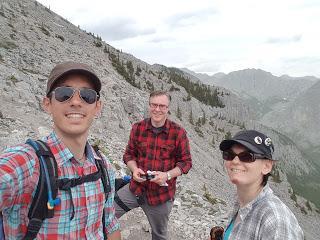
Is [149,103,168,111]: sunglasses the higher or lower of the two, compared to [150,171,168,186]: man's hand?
higher

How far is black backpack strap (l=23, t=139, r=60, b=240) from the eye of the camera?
251cm

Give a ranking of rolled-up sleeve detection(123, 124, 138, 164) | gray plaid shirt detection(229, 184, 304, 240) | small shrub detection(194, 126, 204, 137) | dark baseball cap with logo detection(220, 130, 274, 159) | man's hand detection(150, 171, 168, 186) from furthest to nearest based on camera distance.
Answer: small shrub detection(194, 126, 204, 137)
rolled-up sleeve detection(123, 124, 138, 164)
man's hand detection(150, 171, 168, 186)
dark baseball cap with logo detection(220, 130, 274, 159)
gray plaid shirt detection(229, 184, 304, 240)

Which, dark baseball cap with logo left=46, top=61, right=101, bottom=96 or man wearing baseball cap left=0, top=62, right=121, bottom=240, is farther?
dark baseball cap with logo left=46, top=61, right=101, bottom=96

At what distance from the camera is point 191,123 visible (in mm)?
33594

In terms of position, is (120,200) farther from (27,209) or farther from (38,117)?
(38,117)

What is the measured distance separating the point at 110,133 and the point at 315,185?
6899 inches

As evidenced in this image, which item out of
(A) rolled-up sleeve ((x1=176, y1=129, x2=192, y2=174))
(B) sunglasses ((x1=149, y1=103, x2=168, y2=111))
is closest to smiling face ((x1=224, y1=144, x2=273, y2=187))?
(A) rolled-up sleeve ((x1=176, y1=129, x2=192, y2=174))

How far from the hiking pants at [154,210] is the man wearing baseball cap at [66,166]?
2844mm

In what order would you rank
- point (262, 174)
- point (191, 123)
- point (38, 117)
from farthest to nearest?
point (191, 123)
point (38, 117)
point (262, 174)

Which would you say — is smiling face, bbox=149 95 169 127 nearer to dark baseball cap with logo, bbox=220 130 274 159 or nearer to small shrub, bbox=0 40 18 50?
dark baseball cap with logo, bbox=220 130 274 159

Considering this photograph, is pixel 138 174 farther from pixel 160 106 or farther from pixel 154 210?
pixel 160 106

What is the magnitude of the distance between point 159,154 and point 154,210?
1005 mm

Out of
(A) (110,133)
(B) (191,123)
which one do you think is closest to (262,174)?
(A) (110,133)

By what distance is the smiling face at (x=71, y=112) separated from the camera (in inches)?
114
